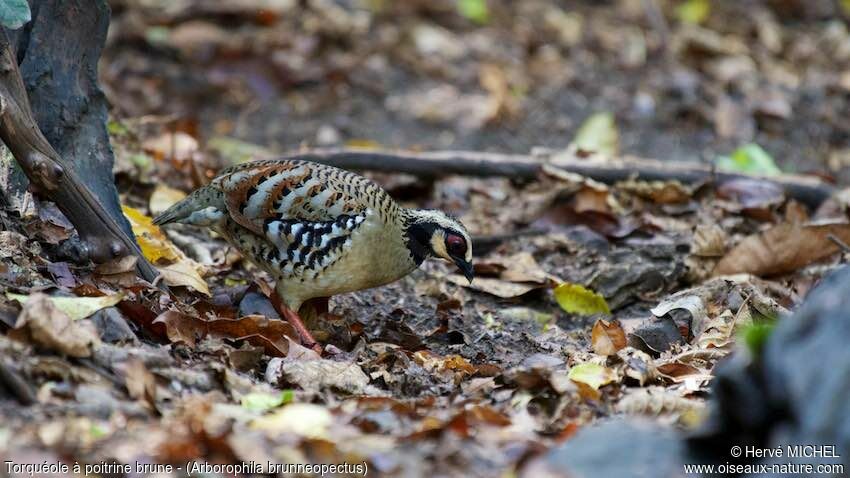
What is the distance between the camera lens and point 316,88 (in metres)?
10.7

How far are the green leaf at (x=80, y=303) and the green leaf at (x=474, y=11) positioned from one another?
815 cm

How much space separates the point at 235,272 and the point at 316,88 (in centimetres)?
436

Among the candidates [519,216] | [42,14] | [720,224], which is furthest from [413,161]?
[42,14]

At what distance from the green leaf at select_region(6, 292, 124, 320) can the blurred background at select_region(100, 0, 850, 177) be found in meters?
4.47

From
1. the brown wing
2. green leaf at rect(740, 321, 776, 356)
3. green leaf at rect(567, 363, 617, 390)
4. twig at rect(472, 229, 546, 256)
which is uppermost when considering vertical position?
green leaf at rect(740, 321, 776, 356)

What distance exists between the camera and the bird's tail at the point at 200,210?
595 centimetres

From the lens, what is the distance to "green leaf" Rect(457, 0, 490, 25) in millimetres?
12172

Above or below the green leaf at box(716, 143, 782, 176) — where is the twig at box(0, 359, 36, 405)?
above

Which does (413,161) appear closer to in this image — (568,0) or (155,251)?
(155,251)

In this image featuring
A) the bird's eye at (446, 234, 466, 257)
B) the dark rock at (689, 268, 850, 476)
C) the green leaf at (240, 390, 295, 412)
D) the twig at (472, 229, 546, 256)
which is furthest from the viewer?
the twig at (472, 229, 546, 256)

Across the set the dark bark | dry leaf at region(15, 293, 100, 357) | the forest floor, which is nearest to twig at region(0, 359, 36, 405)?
the forest floor

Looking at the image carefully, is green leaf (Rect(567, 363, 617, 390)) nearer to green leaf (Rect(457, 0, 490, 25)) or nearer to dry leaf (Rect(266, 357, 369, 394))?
dry leaf (Rect(266, 357, 369, 394))

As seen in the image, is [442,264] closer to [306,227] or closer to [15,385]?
[306,227]

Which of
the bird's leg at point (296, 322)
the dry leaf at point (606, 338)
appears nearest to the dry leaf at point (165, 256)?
the bird's leg at point (296, 322)
